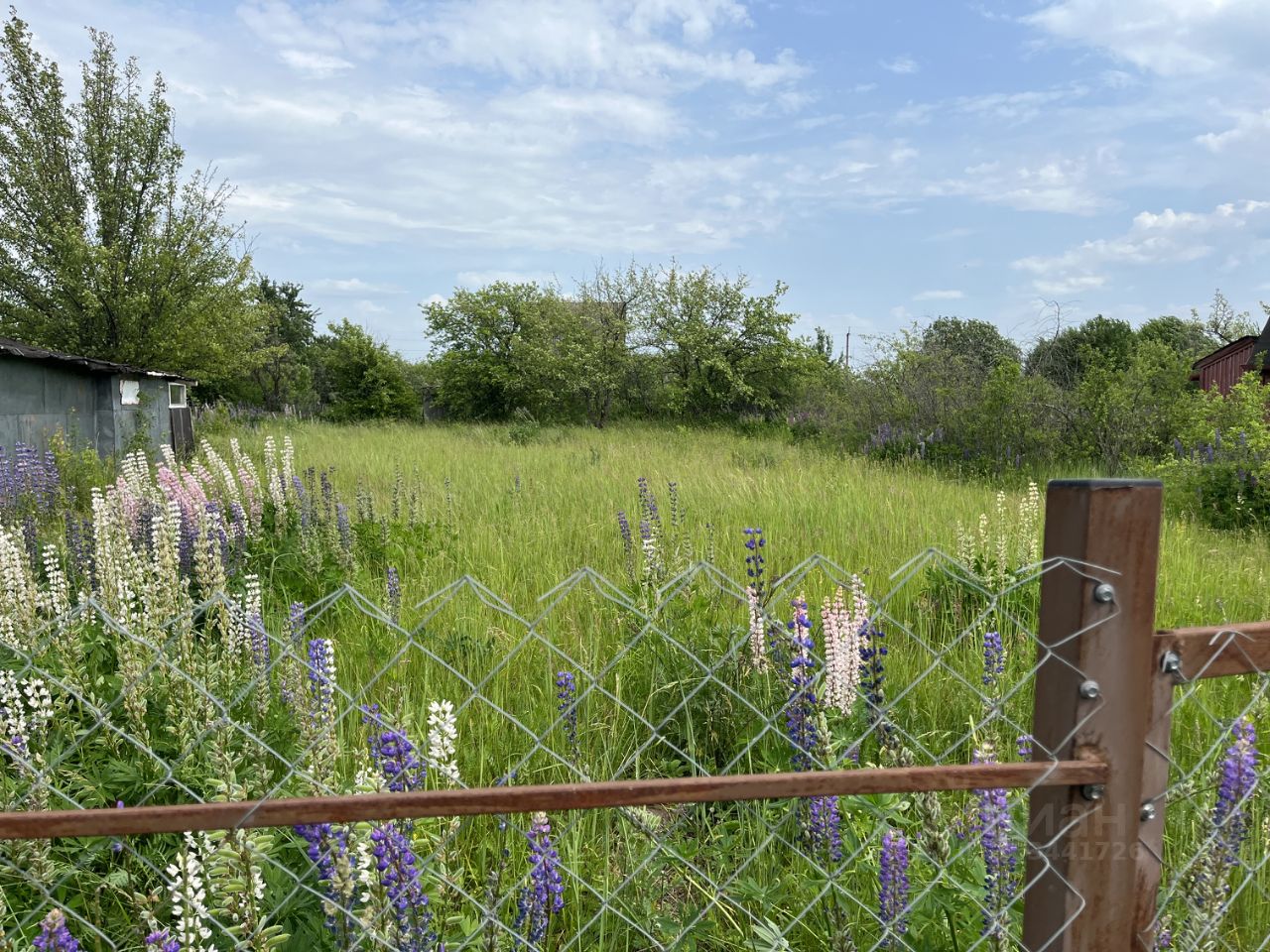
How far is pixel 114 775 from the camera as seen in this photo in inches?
95.1

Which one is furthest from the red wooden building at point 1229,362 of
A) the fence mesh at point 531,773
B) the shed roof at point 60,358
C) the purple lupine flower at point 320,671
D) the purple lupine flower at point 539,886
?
the shed roof at point 60,358

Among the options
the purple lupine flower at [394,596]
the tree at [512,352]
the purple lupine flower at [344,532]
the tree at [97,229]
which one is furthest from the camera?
the tree at [512,352]

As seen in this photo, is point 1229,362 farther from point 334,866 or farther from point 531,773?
point 334,866

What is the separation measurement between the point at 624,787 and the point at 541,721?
200 cm

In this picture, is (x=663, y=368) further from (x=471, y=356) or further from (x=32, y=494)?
(x=32, y=494)

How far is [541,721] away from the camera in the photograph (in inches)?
120

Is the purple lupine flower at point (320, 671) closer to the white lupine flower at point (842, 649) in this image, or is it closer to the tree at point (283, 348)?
the white lupine flower at point (842, 649)

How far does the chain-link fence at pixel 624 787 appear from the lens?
4.00 feet

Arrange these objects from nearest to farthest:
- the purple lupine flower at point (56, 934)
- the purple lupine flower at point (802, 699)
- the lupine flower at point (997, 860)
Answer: the purple lupine flower at point (56, 934)
the lupine flower at point (997, 860)
the purple lupine flower at point (802, 699)

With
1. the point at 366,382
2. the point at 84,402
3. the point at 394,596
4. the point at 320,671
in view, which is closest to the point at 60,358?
the point at 84,402

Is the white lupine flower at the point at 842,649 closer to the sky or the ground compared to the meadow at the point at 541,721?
closer to the sky

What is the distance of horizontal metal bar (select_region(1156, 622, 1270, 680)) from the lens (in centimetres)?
126

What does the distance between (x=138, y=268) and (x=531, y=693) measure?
19196 millimetres

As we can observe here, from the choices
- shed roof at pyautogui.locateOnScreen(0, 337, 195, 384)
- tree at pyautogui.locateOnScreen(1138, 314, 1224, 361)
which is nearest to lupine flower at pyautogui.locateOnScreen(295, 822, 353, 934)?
shed roof at pyautogui.locateOnScreen(0, 337, 195, 384)
